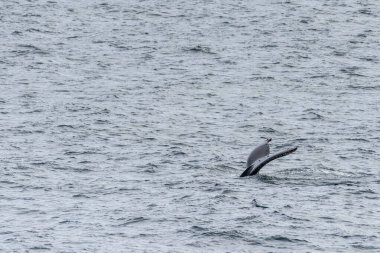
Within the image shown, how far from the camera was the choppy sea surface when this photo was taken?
1378 inches

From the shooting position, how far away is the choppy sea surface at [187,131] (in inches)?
1378

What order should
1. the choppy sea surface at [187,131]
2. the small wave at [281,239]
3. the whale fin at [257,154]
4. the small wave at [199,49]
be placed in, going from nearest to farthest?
the small wave at [281,239] < the choppy sea surface at [187,131] < the whale fin at [257,154] < the small wave at [199,49]

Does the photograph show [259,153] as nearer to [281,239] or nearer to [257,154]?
[257,154]

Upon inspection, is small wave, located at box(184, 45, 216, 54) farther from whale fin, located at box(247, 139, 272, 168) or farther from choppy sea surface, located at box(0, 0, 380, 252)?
whale fin, located at box(247, 139, 272, 168)

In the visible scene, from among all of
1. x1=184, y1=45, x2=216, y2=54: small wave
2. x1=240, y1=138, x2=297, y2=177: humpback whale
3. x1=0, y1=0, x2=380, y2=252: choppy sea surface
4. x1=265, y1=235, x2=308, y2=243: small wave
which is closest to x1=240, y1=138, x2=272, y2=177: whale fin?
x1=240, y1=138, x2=297, y2=177: humpback whale

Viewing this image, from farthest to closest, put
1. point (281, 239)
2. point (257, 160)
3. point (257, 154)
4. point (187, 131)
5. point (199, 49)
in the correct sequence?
point (199, 49), point (187, 131), point (257, 154), point (257, 160), point (281, 239)

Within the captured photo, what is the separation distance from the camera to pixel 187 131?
51.0 m

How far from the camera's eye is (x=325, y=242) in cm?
3341

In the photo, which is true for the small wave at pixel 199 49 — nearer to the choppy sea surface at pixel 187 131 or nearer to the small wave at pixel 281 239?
the choppy sea surface at pixel 187 131

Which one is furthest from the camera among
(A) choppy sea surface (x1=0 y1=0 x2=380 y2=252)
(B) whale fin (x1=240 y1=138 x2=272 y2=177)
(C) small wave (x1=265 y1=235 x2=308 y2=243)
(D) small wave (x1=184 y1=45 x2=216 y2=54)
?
(D) small wave (x1=184 y1=45 x2=216 y2=54)

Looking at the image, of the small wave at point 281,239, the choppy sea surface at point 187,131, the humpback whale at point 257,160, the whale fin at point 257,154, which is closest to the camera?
the small wave at point 281,239

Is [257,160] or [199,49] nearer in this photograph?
[257,160]

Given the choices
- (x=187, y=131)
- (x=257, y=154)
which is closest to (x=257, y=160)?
(x=257, y=154)

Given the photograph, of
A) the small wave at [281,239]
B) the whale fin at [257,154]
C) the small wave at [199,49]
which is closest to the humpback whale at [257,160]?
the whale fin at [257,154]
